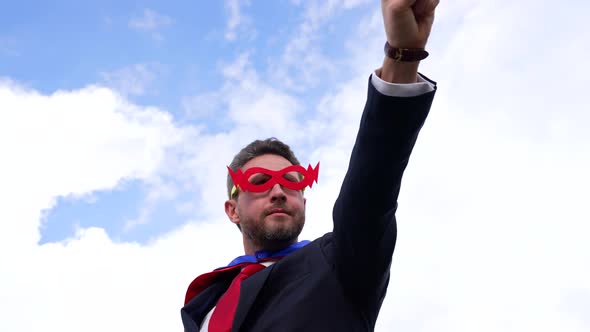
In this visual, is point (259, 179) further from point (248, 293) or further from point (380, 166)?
point (380, 166)

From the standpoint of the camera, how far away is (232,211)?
5.56 metres

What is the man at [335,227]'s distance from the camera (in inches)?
117

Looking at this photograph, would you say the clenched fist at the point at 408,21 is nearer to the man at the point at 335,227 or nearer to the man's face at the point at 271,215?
the man at the point at 335,227

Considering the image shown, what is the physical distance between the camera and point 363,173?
3.16 meters

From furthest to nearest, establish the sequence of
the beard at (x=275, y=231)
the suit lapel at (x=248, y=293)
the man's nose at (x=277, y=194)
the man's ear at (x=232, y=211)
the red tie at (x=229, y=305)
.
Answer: the man's ear at (x=232, y=211)
the man's nose at (x=277, y=194)
the beard at (x=275, y=231)
the red tie at (x=229, y=305)
the suit lapel at (x=248, y=293)

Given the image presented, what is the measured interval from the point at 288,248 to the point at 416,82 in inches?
81.6

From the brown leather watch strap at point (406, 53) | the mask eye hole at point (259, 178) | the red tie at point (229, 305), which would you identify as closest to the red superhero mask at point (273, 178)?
the mask eye hole at point (259, 178)

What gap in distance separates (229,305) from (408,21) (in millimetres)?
2458

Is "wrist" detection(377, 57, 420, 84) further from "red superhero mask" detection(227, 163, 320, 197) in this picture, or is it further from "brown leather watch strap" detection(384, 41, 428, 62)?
"red superhero mask" detection(227, 163, 320, 197)

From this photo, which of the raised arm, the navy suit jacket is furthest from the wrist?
the navy suit jacket

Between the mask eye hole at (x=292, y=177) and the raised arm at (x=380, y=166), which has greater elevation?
the mask eye hole at (x=292, y=177)

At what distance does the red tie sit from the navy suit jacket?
127 mm

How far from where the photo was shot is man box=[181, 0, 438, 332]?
9.72 feet

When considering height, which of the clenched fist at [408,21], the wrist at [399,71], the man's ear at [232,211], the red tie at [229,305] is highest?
the man's ear at [232,211]
